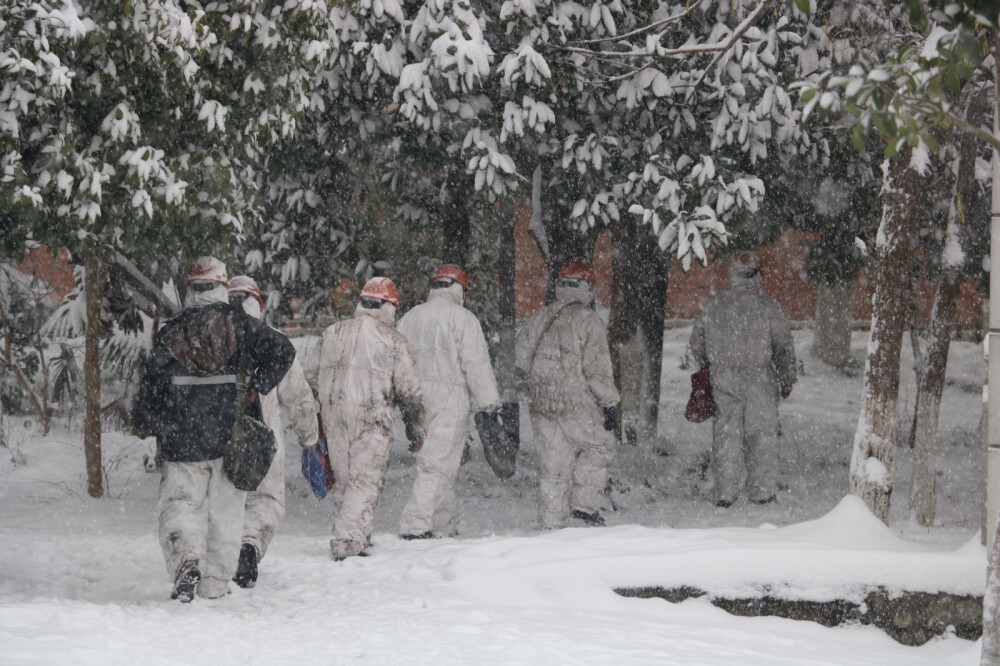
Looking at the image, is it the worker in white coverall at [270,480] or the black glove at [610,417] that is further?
the black glove at [610,417]

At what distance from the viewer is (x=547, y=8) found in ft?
27.2

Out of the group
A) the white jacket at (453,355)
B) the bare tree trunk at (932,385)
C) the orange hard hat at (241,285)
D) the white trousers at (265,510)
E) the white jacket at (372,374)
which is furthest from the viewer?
the bare tree trunk at (932,385)

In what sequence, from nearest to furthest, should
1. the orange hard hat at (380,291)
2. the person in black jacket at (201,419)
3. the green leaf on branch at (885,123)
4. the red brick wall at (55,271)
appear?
1. the green leaf on branch at (885,123)
2. the person in black jacket at (201,419)
3. the orange hard hat at (380,291)
4. the red brick wall at (55,271)

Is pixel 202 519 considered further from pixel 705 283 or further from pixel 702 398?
pixel 705 283

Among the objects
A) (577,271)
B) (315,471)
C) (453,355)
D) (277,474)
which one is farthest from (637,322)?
(277,474)

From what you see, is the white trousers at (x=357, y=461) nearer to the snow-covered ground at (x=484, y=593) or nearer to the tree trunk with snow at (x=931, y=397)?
the snow-covered ground at (x=484, y=593)

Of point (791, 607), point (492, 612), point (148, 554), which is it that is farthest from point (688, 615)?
point (148, 554)

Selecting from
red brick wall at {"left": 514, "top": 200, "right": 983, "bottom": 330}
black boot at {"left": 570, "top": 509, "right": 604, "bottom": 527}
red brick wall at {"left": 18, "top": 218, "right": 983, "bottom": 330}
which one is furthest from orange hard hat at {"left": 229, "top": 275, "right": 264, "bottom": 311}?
red brick wall at {"left": 514, "top": 200, "right": 983, "bottom": 330}

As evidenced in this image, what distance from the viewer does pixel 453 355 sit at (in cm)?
807

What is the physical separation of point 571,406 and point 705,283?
13.1 m

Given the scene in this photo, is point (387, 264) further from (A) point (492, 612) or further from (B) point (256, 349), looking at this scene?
(A) point (492, 612)

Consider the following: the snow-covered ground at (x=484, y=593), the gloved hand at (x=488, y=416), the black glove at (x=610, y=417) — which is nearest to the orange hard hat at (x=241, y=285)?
the snow-covered ground at (x=484, y=593)

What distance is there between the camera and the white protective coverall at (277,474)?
640 cm

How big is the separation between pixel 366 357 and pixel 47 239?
209 centimetres
